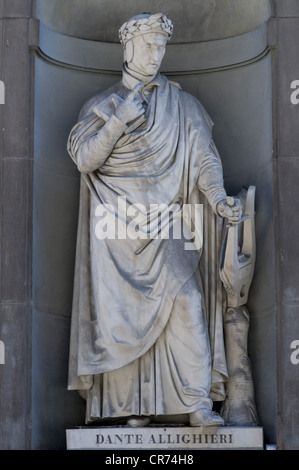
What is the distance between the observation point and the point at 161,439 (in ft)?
40.5

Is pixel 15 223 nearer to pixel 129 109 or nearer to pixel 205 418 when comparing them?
pixel 129 109

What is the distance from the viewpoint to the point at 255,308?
512 inches

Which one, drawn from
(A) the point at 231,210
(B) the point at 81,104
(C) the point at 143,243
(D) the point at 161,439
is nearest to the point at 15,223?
(C) the point at 143,243

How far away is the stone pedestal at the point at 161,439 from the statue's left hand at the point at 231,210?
Answer: 4.95 feet

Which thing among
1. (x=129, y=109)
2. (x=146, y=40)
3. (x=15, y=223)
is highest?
(x=146, y=40)

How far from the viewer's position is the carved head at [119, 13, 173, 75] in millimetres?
12812

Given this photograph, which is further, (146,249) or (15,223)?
(15,223)

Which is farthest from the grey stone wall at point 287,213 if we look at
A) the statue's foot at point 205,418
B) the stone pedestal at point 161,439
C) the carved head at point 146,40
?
the carved head at point 146,40

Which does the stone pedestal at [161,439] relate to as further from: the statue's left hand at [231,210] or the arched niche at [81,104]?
the statue's left hand at [231,210]

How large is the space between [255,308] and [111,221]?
1316 millimetres

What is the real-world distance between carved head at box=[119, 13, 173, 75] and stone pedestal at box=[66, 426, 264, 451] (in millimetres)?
2698

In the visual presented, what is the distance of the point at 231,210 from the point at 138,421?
1.68 m

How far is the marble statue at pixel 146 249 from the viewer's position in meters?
12.5
